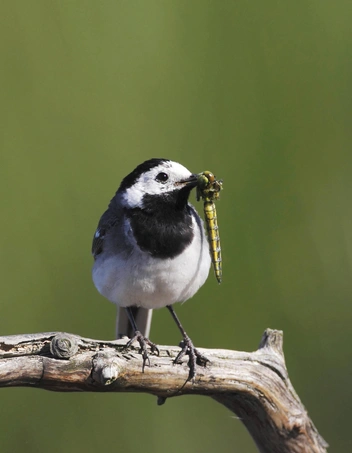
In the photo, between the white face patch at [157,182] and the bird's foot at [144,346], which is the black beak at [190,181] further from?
the bird's foot at [144,346]

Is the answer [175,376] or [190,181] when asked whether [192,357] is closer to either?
[175,376]

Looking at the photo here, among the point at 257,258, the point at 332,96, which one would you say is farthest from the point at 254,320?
the point at 332,96

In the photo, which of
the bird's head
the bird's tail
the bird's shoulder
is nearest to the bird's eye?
the bird's head

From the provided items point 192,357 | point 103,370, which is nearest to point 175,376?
point 192,357

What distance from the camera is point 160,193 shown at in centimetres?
358

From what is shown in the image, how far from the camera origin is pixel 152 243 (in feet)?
11.2

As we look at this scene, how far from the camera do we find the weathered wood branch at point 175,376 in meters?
2.68

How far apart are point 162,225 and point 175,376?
0.77m

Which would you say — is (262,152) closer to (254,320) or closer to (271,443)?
(254,320)

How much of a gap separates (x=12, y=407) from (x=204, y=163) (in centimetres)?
176

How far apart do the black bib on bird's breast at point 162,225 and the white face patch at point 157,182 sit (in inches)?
1.0

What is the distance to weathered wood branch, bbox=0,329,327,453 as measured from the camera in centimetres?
268

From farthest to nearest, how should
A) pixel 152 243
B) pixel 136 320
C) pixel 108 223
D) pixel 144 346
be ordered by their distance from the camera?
pixel 136 320 < pixel 108 223 < pixel 152 243 < pixel 144 346

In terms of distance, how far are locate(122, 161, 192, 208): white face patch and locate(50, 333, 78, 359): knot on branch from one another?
1.03 meters
